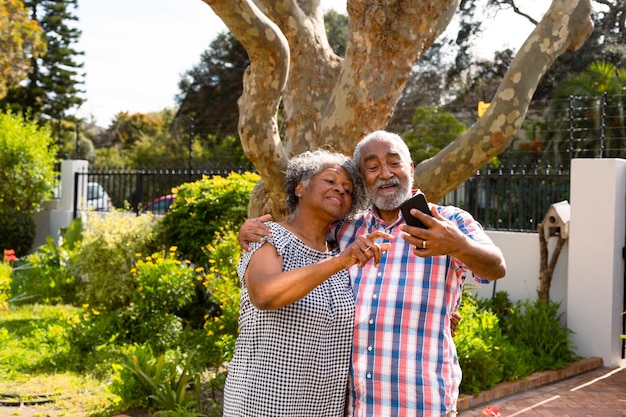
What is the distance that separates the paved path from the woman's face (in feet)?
10.7

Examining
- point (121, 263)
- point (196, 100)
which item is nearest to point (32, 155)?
point (121, 263)

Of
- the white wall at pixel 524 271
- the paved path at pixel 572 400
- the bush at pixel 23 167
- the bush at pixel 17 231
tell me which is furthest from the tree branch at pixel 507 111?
the bush at pixel 23 167

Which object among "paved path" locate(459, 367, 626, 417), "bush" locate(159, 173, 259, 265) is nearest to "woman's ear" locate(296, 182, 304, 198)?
"paved path" locate(459, 367, 626, 417)

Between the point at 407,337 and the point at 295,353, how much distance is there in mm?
390

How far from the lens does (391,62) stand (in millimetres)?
4031

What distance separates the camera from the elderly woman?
7.75ft

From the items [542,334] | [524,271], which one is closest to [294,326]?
[542,334]

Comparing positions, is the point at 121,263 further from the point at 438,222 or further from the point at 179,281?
the point at 438,222

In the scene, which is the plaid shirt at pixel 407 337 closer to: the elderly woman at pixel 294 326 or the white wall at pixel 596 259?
the elderly woman at pixel 294 326

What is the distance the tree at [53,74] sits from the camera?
88.7 feet

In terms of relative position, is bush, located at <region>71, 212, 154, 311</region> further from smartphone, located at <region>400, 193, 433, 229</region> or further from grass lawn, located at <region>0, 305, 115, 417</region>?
smartphone, located at <region>400, 193, 433, 229</region>

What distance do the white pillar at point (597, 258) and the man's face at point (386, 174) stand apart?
5078 millimetres

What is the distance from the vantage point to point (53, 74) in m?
27.5

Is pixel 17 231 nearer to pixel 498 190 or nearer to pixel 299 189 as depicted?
pixel 498 190
